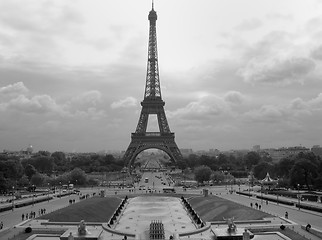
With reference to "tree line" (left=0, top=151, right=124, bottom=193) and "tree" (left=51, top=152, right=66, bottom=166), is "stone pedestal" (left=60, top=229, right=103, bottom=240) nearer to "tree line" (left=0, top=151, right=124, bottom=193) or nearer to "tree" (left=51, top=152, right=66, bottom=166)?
"tree line" (left=0, top=151, right=124, bottom=193)

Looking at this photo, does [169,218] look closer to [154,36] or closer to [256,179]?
[256,179]

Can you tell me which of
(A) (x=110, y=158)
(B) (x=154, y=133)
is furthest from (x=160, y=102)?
(A) (x=110, y=158)

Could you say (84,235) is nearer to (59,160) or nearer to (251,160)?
(251,160)

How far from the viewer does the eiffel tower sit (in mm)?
117375

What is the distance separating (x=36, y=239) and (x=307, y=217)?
26765 millimetres

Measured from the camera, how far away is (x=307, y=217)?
141 feet

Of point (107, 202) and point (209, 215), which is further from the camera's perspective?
point (107, 202)

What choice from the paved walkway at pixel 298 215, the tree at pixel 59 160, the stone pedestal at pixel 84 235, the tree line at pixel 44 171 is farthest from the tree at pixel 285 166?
the tree at pixel 59 160

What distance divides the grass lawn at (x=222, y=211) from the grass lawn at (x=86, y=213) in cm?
1060

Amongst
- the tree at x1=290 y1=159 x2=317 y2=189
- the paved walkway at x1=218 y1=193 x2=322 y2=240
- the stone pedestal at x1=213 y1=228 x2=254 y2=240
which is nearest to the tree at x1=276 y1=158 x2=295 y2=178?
the tree at x1=290 y1=159 x2=317 y2=189

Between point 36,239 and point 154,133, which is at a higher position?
point 154,133

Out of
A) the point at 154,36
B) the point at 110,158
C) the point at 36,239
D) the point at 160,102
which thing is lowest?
the point at 36,239

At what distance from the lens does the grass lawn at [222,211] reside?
43.1 m

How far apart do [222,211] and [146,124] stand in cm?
7630
